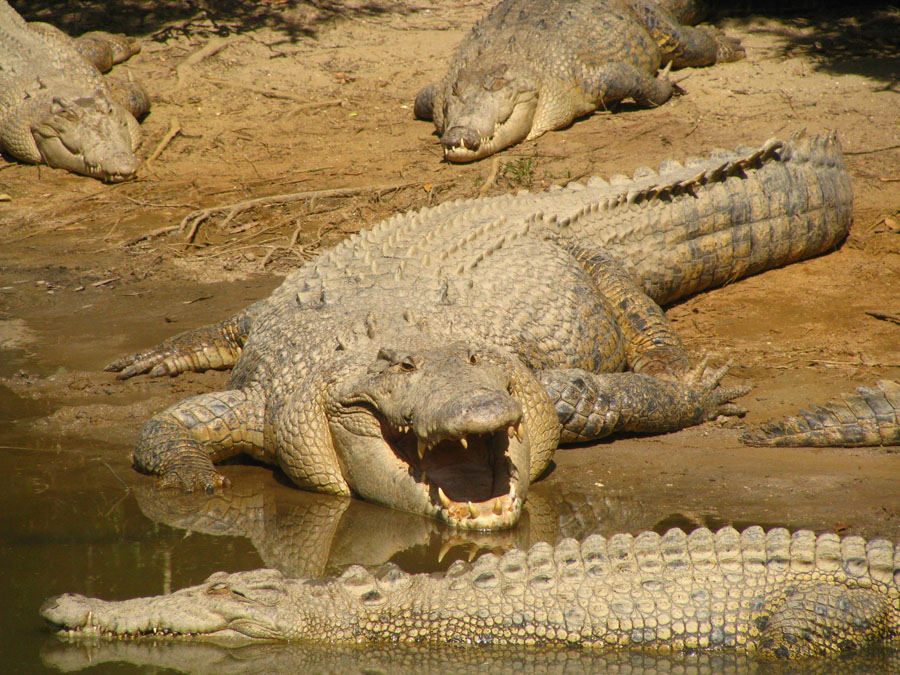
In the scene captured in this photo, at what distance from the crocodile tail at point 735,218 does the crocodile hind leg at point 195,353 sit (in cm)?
225

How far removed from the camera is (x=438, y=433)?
11.7ft

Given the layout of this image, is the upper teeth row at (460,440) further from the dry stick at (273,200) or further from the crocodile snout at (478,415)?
the dry stick at (273,200)

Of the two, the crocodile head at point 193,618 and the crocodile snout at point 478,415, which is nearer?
the crocodile head at point 193,618

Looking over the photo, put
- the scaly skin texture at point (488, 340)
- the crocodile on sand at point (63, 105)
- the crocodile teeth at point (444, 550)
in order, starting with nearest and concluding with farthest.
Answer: the crocodile teeth at point (444, 550) → the scaly skin texture at point (488, 340) → the crocodile on sand at point (63, 105)

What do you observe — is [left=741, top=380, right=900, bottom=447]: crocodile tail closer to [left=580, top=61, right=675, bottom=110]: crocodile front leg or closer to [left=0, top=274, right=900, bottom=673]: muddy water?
[left=0, top=274, right=900, bottom=673]: muddy water

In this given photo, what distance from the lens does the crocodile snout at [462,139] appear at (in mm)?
8914

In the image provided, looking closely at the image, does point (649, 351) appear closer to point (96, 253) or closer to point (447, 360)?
point (447, 360)

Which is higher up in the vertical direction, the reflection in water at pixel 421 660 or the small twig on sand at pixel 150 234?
the reflection in water at pixel 421 660

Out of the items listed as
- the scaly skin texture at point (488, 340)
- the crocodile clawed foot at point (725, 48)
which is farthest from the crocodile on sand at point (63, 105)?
the crocodile clawed foot at point (725, 48)

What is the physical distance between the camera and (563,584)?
3014mm

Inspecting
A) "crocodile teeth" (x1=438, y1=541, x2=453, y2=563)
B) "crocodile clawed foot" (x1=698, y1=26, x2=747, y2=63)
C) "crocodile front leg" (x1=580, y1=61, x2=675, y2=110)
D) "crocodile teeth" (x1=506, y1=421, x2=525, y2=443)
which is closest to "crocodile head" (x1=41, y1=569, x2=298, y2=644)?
"crocodile teeth" (x1=438, y1=541, x2=453, y2=563)

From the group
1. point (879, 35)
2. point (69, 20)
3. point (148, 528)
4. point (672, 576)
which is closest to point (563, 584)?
point (672, 576)

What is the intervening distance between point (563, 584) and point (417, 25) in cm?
1093

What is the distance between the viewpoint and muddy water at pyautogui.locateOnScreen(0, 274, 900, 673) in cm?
298
